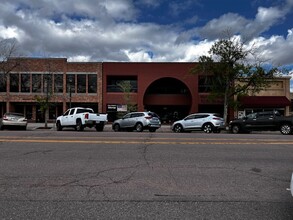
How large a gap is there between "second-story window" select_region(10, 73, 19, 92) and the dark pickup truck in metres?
27.8

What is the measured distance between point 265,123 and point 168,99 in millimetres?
18767

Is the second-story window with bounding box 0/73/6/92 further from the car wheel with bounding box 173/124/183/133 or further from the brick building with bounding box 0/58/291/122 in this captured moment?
the car wheel with bounding box 173/124/183/133

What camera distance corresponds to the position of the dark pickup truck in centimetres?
2209

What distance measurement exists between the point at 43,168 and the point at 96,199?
3019 mm

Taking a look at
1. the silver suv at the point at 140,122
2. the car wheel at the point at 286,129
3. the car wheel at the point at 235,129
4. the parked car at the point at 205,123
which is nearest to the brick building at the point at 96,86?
the silver suv at the point at 140,122

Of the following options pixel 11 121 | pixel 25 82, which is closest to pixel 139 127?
pixel 11 121

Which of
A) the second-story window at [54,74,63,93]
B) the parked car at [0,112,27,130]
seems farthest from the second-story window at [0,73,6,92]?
the parked car at [0,112,27,130]

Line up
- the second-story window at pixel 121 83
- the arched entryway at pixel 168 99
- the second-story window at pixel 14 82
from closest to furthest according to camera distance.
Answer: the second-story window at pixel 121 83 < the second-story window at pixel 14 82 < the arched entryway at pixel 168 99

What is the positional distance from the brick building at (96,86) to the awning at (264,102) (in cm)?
273

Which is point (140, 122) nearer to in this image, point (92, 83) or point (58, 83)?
point (92, 83)

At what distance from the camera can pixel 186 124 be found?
24391 millimetres

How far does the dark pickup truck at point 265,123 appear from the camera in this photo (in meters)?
22.1

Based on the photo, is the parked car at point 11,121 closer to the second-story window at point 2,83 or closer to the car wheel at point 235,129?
the second-story window at point 2,83

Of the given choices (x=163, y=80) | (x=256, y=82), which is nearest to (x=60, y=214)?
(x=256, y=82)
